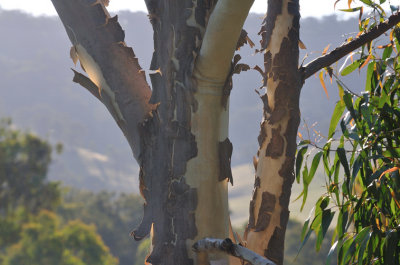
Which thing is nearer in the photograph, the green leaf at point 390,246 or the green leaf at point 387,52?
the green leaf at point 390,246

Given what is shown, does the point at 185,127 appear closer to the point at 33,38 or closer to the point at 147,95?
the point at 147,95

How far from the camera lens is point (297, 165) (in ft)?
4.57

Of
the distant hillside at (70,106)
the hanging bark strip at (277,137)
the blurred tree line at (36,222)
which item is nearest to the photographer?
the hanging bark strip at (277,137)

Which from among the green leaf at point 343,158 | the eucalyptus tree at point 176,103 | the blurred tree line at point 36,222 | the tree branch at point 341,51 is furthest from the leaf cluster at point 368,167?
the blurred tree line at point 36,222

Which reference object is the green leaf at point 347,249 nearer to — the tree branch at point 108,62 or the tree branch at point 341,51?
the tree branch at point 341,51

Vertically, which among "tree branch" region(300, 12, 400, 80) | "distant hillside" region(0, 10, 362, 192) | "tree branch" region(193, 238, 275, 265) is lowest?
"tree branch" region(193, 238, 275, 265)

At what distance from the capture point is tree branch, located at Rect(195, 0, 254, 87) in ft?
3.05

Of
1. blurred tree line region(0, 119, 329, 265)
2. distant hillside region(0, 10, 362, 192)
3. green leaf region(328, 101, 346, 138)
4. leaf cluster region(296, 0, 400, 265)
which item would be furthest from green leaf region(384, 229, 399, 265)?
distant hillside region(0, 10, 362, 192)

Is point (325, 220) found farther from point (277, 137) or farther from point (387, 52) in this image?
point (387, 52)

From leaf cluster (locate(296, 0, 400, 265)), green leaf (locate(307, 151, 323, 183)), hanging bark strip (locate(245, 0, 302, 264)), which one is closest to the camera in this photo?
hanging bark strip (locate(245, 0, 302, 264))

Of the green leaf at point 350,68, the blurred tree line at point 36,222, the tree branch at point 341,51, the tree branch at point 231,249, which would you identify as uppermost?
the blurred tree line at point 36,222

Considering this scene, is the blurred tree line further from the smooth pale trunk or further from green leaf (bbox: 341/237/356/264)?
the smooth pale trunk

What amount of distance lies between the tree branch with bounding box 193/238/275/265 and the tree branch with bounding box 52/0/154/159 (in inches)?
7.7

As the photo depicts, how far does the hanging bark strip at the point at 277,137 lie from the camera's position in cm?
119
